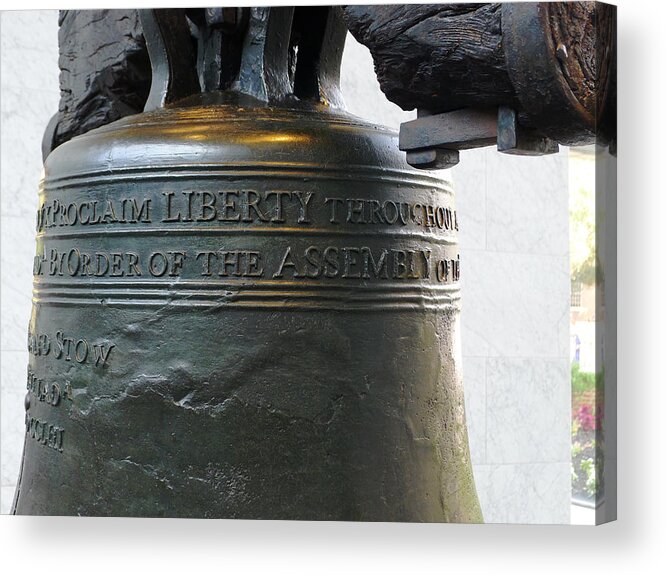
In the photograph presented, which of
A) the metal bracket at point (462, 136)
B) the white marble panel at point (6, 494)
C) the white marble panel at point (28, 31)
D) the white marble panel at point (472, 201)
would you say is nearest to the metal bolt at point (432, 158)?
the metal bracket at point (462, 136)

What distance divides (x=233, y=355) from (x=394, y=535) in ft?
1.76

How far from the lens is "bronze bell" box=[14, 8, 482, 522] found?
212 cm

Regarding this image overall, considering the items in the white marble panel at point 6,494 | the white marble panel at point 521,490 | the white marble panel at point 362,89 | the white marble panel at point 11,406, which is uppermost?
the white marble panel at point 362,89

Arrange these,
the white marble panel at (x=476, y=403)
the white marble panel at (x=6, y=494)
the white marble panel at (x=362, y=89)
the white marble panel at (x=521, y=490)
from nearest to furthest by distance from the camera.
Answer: the white marble panel at (x=521, y=490) → the white marble panel at (x=6, y=494) → the white marble panel at (x=476, y=403) → the white marble panel at (x=362, y=89)

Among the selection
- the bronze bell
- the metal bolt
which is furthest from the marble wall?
the metal bolt

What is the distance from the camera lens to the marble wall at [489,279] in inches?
126

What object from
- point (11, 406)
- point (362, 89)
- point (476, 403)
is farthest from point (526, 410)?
point (11, 406)

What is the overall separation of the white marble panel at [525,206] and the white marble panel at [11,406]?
1472mm

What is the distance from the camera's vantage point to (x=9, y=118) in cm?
328

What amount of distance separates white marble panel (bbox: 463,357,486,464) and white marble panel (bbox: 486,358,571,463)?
0.02 m

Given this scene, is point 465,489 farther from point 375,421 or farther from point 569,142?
point 569,142

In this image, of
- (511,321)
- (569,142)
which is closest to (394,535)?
(569,142)

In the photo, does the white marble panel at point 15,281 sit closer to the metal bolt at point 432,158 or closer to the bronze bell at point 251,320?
the bronze bell at point 251,320

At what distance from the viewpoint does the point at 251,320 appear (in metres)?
2.12
